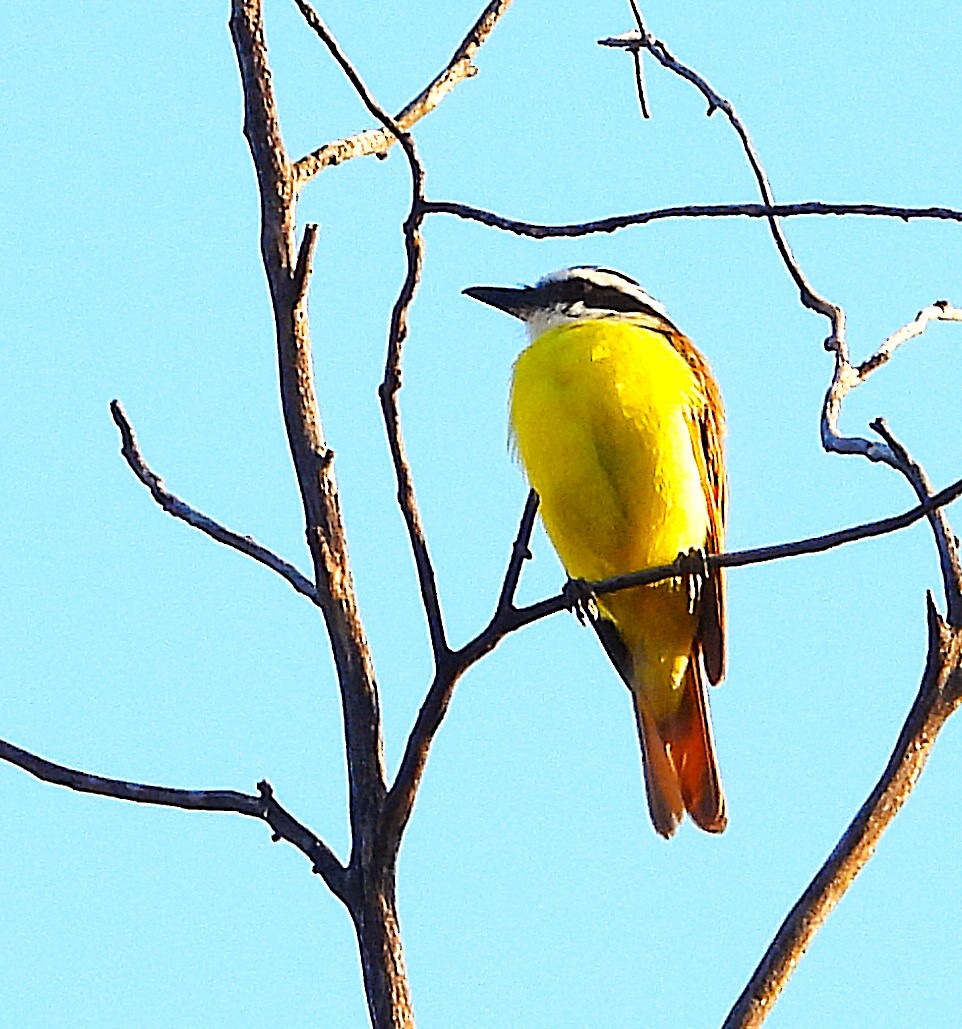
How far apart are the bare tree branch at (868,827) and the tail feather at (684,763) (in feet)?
6.13

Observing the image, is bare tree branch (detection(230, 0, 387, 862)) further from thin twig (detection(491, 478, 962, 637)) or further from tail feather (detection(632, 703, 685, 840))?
tail feather (detection(632, 703, 685, 840))

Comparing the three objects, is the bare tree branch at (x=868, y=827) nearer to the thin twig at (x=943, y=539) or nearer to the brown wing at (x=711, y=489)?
the thin twig at (x=943, y=539)

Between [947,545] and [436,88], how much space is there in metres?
1.11

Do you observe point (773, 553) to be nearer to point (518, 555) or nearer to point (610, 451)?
point (518, 555)

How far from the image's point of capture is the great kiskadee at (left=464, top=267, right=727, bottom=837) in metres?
4.25

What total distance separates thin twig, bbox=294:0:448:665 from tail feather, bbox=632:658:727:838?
199 cm

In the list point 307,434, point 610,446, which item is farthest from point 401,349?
point 610,446

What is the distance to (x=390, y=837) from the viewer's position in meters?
2.19

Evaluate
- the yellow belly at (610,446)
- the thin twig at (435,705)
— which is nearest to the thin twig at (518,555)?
the thin twig at (435,705)

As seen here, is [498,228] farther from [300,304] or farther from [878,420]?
[878,420]

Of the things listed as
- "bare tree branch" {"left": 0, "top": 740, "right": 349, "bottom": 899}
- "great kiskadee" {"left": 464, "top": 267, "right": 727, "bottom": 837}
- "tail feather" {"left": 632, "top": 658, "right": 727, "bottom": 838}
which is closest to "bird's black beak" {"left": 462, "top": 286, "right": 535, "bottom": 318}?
"great kiskadee" {"left": 464, "top": 267, "right": 727, "bottom": 837}

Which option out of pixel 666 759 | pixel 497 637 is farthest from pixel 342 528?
pixel 666 759

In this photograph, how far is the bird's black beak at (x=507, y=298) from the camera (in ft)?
15.9

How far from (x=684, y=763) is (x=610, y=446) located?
888 millimetres
